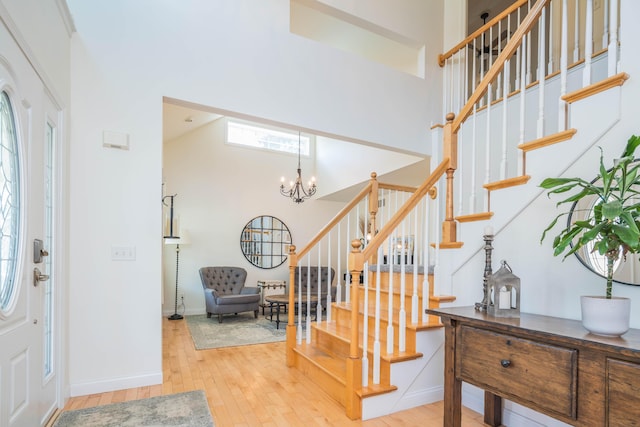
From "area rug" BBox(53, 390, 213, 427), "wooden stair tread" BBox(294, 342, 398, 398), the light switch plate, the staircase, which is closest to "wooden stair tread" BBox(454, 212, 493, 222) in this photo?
the staircase

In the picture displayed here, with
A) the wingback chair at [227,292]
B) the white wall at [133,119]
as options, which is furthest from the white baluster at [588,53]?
the wingback chair at [227,292]

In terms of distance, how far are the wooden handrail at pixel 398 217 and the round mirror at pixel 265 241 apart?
15.0 ft

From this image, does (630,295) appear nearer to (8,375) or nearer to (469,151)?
(469,151)

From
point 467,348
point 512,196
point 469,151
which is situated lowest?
point 467,348

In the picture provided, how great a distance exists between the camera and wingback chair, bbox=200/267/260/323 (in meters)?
5.63

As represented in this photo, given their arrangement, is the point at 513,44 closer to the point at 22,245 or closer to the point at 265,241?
the point at 22,245

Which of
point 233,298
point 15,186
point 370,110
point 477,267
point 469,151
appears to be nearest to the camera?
point 15,186

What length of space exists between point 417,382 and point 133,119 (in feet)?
9.77

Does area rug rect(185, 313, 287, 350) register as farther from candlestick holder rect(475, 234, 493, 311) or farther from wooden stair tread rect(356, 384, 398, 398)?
candlestick holder rect(475, 234, 493, 311)

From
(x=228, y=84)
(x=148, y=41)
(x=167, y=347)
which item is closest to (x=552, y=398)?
(x=228, y=84)

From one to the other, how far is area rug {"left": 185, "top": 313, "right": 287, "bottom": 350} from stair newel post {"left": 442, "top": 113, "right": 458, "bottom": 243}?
2806 millimetres

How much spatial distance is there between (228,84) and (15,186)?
76.5 inches

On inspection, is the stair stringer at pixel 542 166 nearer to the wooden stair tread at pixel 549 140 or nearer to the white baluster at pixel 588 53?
the wooden stair tread at pixel 549 140

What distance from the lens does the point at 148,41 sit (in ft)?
9.75
